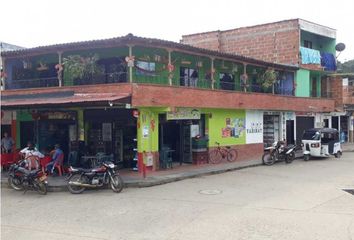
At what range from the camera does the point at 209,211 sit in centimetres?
1125

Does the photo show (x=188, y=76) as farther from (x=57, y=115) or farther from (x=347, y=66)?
(x=347, y=66)

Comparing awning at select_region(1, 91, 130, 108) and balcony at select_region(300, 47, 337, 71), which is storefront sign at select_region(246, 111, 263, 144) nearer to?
balcony at select_region(300, 47, 337, 71)

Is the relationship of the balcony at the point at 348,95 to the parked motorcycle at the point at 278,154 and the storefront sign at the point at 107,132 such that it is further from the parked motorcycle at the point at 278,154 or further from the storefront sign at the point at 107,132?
the storefront sign at the point at 107,132

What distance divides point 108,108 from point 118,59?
2.30 meters

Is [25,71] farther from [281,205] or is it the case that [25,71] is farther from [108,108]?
[281,205]

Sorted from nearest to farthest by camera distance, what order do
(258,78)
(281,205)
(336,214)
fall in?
(336,214), (281,205), (258,78)

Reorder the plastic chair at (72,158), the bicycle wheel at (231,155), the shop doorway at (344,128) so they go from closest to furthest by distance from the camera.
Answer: the plastic chair at (72,158), the bicycle wheel at (231,155), the shop doorway at (344,128)

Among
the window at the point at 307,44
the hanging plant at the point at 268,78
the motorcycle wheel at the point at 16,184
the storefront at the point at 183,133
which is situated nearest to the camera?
the motorcycle wheel at the point at 16,184

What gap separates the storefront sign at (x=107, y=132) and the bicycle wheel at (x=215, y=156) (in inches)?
216

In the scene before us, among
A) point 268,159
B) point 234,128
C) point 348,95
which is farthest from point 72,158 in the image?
point 348,95

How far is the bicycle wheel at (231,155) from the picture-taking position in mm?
23219

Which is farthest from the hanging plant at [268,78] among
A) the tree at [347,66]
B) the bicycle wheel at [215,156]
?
the tree at [347,66]

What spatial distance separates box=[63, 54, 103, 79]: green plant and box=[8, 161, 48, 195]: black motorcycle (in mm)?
4985

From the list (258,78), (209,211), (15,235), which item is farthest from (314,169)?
(15,235)
